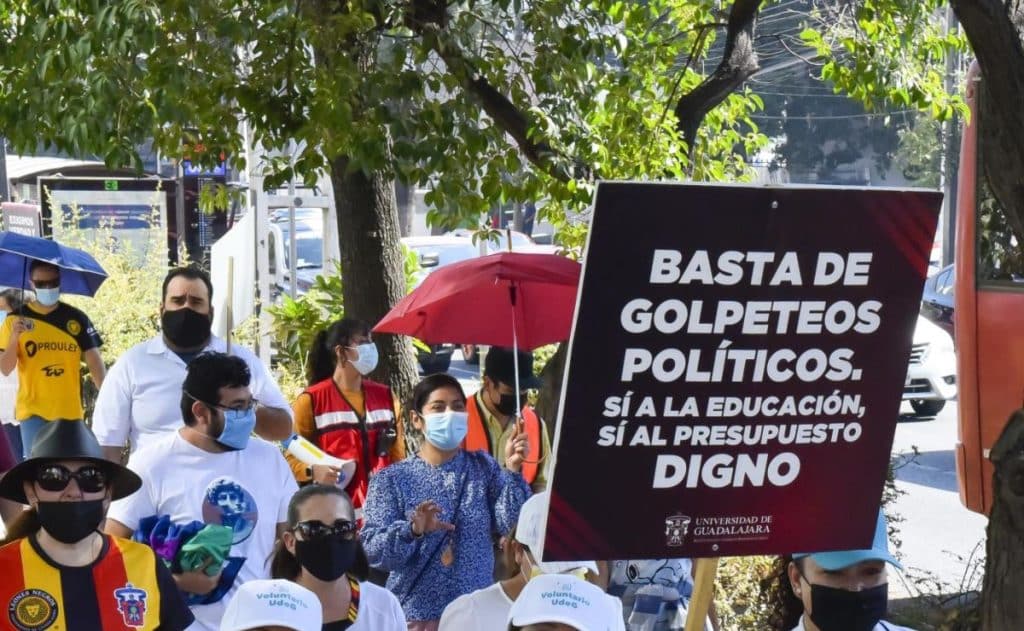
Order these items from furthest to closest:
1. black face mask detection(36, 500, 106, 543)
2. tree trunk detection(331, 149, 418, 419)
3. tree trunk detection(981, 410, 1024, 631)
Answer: tree trunk detection(331, 149, 418, 419)
tree trunk detection(981, 410, 1024, 631)
black face mask detection(36, 500, 106, 543)

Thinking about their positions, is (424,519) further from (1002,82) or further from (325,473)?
(1002,82)

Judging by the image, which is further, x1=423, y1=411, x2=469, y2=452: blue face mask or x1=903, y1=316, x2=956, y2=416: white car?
x1=903, y1=316, x2=956, y2=416: white car

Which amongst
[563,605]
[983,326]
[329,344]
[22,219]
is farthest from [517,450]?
[22,219]

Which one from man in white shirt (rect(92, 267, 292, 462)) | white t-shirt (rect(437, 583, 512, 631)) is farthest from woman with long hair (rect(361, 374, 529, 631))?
white t-shirt (rect(437, 583, 512, 631))

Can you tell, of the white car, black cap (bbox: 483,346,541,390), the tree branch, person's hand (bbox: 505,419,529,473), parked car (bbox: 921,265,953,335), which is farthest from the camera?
parked car (bbox: 921,265,953,335)

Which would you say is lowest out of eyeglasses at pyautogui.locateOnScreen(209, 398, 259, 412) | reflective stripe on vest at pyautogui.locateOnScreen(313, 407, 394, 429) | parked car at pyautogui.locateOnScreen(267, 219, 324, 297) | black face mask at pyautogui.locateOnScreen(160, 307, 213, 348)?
parked car at pyautogui.locateOnScreen(267, 219, 324, 297)

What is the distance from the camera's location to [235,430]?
5648 millimetres

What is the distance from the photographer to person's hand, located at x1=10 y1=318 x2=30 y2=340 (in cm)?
983

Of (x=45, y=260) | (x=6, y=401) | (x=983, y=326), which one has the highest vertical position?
(x=45, y=260)

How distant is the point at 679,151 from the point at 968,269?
210 centimetres

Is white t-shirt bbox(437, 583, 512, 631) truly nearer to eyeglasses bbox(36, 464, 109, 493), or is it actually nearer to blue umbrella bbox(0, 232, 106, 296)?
eyeglasses bbox(36, 464, 109, 493)

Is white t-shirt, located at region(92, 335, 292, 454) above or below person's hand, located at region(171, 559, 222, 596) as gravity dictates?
above

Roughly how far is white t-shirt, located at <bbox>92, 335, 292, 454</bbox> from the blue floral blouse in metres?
0.87

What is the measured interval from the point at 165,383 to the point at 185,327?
0.38 metres
